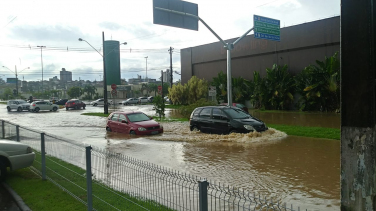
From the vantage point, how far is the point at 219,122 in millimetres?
15328

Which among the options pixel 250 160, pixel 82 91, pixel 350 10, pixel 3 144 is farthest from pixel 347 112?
pixel 82 91

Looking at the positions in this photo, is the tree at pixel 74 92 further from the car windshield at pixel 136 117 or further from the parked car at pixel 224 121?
the parked car at pixel 224 121

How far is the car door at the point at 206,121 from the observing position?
15.9 metres

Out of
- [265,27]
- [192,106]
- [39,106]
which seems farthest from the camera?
[39,106]

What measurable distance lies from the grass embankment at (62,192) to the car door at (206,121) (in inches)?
328

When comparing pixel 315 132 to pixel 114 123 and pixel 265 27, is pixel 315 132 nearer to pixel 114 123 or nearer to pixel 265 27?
pixel 265 27

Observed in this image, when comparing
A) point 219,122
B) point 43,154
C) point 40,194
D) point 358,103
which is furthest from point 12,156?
point 219,122

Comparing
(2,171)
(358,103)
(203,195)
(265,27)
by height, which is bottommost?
(2,171)

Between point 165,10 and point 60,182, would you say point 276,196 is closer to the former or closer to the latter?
point 60,182

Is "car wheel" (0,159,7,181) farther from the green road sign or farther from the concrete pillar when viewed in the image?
the green road sign

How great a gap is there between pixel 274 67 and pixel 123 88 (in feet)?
226

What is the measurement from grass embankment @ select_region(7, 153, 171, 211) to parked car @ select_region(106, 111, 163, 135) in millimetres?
8061

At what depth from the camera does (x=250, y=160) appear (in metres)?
10.4

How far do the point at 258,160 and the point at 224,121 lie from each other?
491 centimetres
